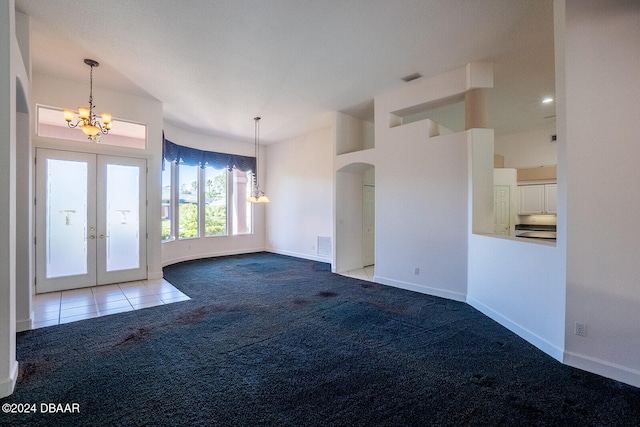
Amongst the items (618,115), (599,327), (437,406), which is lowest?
(437,406)

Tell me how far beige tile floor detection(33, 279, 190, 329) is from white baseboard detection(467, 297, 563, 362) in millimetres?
4388

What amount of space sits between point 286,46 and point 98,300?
4.64m

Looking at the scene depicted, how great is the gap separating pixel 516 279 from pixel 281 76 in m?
4.25

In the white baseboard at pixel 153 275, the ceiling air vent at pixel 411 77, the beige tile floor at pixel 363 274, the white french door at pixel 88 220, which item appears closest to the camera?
the ceiling air vent at pixel 411 77

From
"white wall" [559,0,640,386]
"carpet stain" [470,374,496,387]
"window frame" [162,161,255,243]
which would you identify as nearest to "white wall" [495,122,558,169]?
"white wall" [559,0,640,386]

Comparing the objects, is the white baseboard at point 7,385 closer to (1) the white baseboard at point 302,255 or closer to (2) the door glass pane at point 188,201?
(2) the door glass pane at point 188,201

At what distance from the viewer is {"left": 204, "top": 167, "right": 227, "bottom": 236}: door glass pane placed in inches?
317

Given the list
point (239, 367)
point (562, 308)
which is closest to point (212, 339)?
point (239, 367)

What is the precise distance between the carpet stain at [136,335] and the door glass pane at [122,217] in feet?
8.65

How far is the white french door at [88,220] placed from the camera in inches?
183

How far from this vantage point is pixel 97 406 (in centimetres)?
202

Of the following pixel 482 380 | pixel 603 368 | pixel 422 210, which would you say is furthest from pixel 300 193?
pixel 603 368

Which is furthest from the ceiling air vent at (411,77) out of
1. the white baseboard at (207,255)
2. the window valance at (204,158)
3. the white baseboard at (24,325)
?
the white baseboard at (207,255)

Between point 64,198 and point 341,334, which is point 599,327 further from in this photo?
point 64,198
